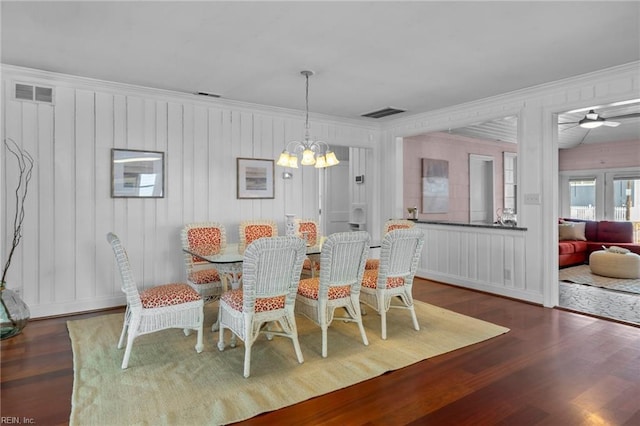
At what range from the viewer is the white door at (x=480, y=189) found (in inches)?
312

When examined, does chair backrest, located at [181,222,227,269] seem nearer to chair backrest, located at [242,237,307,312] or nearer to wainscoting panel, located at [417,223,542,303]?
chair backrest, located at [242,237,307,312]

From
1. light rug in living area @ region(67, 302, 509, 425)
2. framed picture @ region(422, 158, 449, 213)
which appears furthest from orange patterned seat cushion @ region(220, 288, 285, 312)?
framed picture @ region(422, 158, 449, 213)

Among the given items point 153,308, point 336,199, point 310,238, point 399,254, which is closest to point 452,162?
point 336,199

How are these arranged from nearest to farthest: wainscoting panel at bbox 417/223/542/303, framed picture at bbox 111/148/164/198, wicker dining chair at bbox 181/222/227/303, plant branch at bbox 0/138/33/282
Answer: wicker dining chair at bbox 181/222/227/303 → plant branch at bbox 0/138/33/282 → framed picture at bbox 111/148/164/198 → wainscoting panel at bbox 417/223/542/303

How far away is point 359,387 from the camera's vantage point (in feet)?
8.15

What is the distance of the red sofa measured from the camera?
261 inches

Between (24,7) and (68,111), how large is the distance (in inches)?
65.1

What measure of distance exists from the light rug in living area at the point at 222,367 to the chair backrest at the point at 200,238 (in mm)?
684

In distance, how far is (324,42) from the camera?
3.14 metres

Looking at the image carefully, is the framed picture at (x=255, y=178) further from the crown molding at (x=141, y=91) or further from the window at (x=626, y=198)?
the window at (x=626, y=198)

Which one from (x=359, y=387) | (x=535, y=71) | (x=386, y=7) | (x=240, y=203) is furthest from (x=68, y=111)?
(x=535, y=71)

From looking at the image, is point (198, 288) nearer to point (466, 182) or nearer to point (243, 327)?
point (243, 327)

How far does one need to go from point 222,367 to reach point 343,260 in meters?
1.20

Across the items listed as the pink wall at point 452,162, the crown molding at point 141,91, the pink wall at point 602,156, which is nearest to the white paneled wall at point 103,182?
the crown molding at point 141,91
